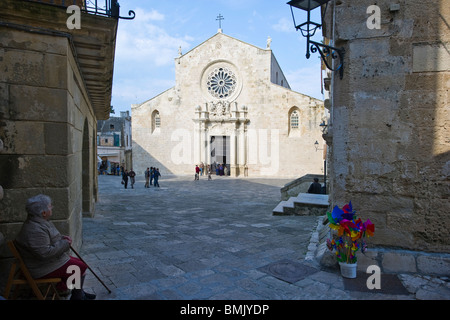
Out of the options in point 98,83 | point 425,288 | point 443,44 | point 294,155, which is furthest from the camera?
point 294,155

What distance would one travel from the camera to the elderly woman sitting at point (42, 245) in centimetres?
266

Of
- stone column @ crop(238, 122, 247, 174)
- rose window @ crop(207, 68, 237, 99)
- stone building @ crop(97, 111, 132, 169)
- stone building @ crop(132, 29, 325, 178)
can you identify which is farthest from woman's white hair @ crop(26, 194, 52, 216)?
stone building @ crop(97, 111, 132, 169)

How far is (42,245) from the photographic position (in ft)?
8.76

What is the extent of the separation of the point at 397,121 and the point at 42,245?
428 cm

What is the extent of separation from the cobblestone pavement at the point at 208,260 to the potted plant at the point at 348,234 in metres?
0.20

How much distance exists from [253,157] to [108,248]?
69.1ft

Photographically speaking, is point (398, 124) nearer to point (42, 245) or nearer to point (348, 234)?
point (348, 234)

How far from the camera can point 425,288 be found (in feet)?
11.6

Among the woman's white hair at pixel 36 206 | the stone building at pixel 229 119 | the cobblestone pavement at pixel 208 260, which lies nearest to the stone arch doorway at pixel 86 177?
the cobblestone pavement at pixel 208 260

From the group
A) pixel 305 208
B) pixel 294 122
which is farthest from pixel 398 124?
pixel 294 122

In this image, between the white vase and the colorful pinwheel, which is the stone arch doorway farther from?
the white vase

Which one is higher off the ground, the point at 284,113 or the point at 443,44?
the point at 284,113
